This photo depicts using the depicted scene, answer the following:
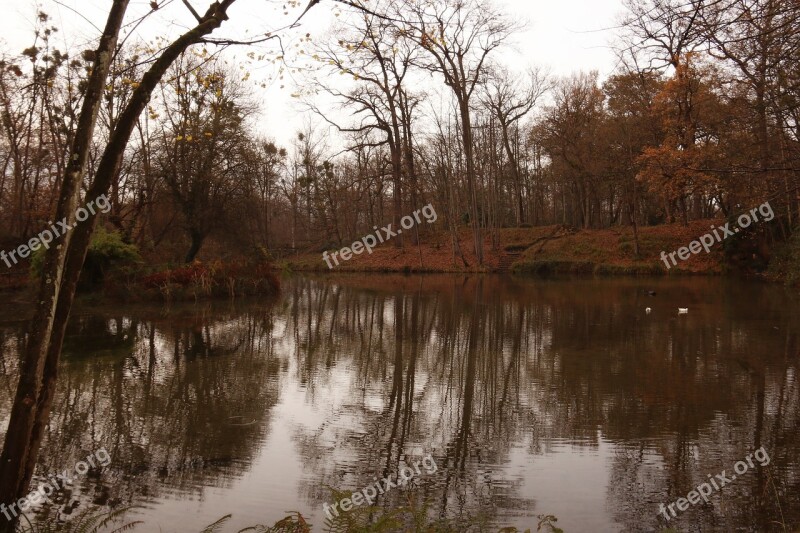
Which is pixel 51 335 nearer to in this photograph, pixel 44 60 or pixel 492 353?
pixel 492 353

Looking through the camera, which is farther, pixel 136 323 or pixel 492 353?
pixel 136 323

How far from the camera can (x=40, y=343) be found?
3457 mm

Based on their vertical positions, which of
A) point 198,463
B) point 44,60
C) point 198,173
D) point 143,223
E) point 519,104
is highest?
point 519,104

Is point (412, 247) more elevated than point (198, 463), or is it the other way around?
point (412, 247)

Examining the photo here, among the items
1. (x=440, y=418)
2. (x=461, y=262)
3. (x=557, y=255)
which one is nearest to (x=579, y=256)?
Answer: (x=557, y=255)

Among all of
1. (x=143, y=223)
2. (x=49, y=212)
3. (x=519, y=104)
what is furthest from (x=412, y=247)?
(x=49, y=212)

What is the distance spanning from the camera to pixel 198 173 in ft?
76.0

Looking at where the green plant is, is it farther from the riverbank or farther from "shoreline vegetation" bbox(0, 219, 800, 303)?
the riverbank

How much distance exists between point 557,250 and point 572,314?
21.0 meters

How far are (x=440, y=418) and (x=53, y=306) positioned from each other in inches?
162

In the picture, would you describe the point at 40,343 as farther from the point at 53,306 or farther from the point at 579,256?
the point at 579,256

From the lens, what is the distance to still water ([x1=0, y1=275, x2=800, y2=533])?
4391 mm

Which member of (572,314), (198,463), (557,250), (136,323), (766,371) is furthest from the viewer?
(557,250)

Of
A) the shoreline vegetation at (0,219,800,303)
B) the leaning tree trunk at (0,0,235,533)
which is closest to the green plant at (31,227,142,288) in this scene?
the shoreline vegetation at (0,219,800,303)
